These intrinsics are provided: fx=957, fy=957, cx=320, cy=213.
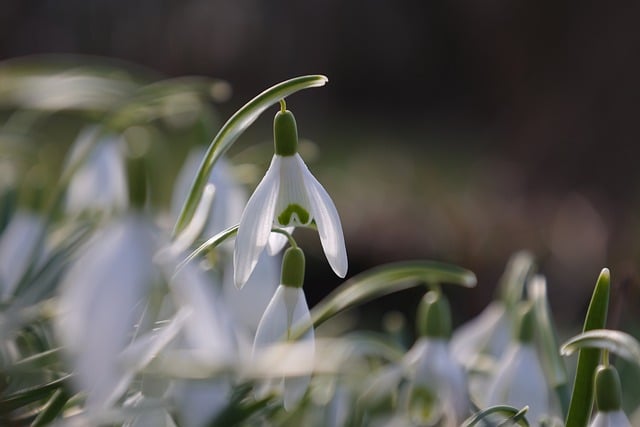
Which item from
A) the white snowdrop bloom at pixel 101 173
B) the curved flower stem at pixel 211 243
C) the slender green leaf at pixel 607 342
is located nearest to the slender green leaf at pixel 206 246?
the curved flower stem at pixel 211 243

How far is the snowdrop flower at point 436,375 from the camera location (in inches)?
24.3

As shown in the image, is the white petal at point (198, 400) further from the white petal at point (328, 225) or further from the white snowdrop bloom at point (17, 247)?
the white snowdrop bloom at point (17, 247)

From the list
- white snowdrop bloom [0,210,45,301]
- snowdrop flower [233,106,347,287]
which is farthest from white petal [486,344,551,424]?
white snowdrop bloom [0,210,45,301]

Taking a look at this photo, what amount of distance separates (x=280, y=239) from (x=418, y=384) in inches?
6.1

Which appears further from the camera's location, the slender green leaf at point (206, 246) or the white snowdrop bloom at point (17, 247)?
the white snowdrop bloom at point (17, 247)

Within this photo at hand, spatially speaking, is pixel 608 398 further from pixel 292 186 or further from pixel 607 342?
pixel 292 186

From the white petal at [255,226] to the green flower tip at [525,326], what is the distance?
0.75ft

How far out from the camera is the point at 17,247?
0.73 meters

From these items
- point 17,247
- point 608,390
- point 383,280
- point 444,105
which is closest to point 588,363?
point 608,390

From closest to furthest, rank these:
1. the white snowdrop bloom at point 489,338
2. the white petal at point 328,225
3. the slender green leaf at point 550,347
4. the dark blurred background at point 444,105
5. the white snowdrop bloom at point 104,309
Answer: the white snowdrop bloom at point 104,309 → the white petal at point 328,225 → the slender green leaf at point 550,347 → the white snowdrop bloom at point 489,338 → the dark blurred background at point 444,105

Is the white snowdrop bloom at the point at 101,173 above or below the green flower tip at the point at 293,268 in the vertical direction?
above

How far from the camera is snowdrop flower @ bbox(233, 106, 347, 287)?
473 mm

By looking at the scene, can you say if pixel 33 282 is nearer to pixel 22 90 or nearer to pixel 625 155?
pixel 22 90

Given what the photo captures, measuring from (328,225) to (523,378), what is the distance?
8.7 inches
